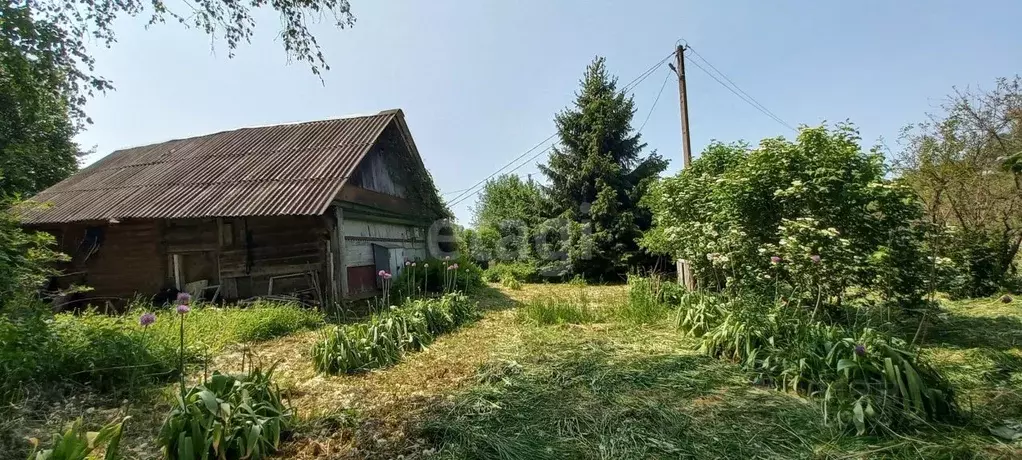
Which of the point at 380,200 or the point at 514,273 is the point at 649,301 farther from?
the point at 514,273

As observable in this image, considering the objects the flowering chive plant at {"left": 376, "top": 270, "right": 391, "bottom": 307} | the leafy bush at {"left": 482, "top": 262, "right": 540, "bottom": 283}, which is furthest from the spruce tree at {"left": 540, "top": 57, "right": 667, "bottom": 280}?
the flowering chive plant at {"left": 376, "top": 270, "right": 391, "bottom": 307}

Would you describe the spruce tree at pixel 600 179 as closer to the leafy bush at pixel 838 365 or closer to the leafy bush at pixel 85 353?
the leafy bush at pixel 838 365

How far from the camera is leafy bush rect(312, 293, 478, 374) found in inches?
177

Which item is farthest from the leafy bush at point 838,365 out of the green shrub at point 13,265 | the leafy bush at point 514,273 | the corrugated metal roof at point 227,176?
the leafy bush at point 514,273

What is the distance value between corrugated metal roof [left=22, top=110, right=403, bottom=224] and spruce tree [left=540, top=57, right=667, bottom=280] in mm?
5583

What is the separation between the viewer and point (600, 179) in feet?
Answer: 42.7

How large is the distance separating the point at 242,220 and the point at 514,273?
8.52 m

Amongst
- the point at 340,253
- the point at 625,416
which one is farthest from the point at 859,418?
the point at 340,253

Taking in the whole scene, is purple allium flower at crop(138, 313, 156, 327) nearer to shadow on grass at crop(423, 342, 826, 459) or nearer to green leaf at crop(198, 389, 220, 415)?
green leaf at crop(198, 389, 220, 415)

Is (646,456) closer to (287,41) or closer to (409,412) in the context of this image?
(409,412)

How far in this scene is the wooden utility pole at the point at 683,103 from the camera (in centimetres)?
949

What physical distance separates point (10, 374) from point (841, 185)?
8365mm

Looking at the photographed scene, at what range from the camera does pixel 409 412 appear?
3293 millimetres

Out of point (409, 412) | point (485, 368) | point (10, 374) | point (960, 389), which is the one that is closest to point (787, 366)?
point (960, 389)
